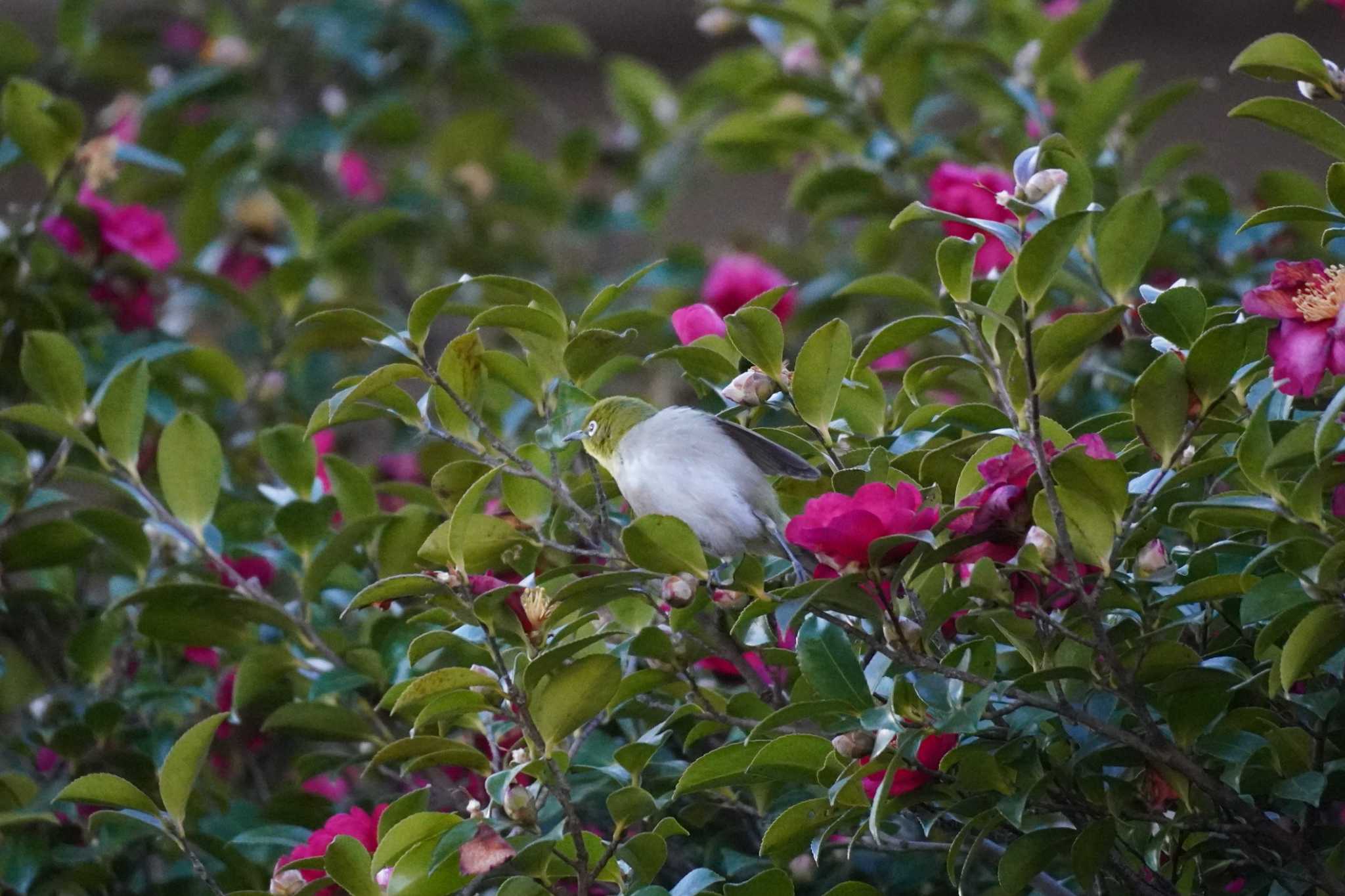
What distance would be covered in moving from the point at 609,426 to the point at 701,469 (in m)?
0.10

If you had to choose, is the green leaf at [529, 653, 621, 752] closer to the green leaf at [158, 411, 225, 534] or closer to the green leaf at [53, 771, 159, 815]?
the green leaf at [53, 771, 159, 815]

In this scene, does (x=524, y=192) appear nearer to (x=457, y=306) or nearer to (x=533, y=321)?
(x=457, y=306)

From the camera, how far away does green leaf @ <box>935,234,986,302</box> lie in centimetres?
104

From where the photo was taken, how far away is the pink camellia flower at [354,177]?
2803 mm

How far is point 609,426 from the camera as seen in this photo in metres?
1.24

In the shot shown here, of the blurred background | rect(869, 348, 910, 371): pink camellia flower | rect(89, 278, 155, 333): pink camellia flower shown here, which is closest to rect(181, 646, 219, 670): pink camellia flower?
rect(89, 278, 155, 333): pink camellia flower

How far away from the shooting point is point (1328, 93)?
1.08 metres

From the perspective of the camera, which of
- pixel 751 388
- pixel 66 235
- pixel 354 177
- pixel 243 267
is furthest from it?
pixel 354 177

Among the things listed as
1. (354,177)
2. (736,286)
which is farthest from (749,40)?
(736,286)

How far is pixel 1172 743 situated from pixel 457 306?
753mm

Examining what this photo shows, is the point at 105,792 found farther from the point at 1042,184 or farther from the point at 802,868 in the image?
the point at 1042,184

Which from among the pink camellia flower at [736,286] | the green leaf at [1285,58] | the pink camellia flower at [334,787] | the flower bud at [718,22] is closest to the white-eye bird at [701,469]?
the green leaf at [1285,58]

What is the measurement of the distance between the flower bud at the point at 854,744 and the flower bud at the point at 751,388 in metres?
0.28

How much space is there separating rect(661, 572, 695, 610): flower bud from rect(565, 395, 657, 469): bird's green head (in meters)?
0.22
